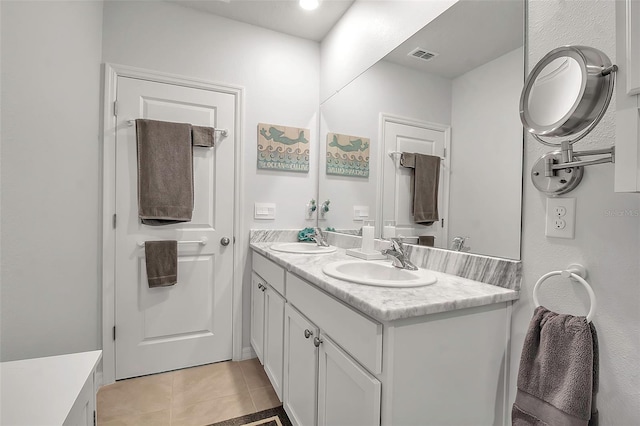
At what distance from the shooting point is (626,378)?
0.75m

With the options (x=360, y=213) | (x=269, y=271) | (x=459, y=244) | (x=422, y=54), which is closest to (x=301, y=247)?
(x=269, y=271)

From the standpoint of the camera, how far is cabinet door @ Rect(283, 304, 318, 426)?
1208 millimetres

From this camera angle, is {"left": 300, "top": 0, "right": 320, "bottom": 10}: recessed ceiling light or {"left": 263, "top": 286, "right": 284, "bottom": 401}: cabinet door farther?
{"left": 300, "top": 0, "right": 320, "bottom": 10}: recessed ceiling light

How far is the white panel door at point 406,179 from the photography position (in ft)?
4.42

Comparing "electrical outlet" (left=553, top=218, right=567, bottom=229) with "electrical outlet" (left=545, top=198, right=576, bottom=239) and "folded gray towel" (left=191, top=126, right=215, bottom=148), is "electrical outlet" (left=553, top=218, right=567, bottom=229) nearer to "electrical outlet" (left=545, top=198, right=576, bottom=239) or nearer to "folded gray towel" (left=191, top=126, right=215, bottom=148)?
"electrical outlet" (left=545, top=198, right=576, bottom=239)

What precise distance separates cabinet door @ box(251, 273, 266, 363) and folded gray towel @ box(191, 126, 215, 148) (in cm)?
102

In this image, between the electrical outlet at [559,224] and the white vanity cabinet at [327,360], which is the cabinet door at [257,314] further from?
the electrical outlet at [559,224]

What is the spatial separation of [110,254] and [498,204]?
2.23m

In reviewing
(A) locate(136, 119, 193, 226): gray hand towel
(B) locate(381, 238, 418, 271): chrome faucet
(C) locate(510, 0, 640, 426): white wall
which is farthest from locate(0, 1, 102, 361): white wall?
(C) locate(510, 0, 640, 426): white wall

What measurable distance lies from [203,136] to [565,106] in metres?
1.99

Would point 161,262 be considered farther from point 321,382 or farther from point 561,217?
point 561,217

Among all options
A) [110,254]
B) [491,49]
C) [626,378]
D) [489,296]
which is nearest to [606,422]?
[626,378]

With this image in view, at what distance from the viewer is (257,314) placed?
2.06 metres

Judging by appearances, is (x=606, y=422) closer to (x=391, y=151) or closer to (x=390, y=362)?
(x=390, y=362)
